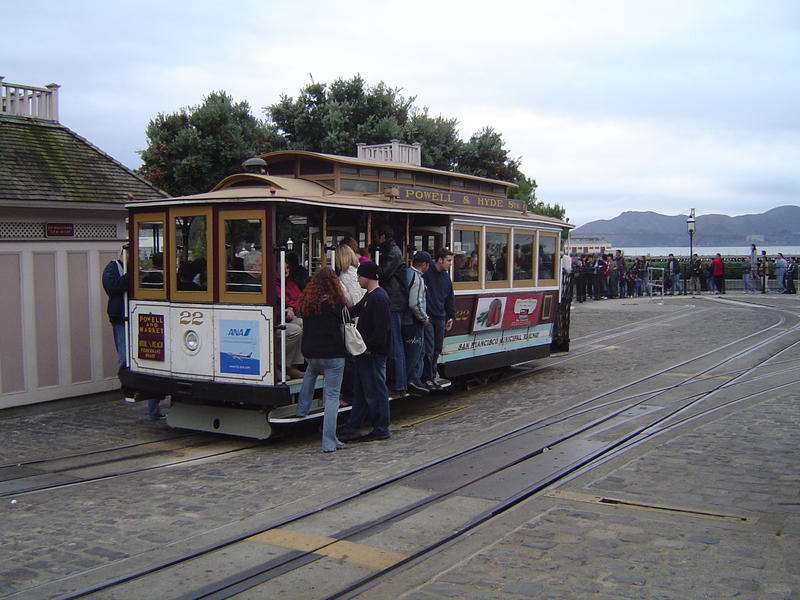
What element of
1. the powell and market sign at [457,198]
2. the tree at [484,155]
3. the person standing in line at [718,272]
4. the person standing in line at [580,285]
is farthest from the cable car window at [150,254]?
the person standing in line at [718,272]

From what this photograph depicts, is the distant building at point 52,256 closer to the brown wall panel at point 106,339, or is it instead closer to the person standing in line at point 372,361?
the brown wall panel at point 106,339

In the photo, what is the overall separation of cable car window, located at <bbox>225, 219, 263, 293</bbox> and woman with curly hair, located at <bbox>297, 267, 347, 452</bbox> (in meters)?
0.69

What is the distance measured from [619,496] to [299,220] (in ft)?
20.1

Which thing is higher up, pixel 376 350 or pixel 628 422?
pixel 376 350

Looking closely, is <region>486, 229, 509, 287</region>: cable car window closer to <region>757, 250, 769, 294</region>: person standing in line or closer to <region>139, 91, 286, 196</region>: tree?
<region>139, 91, 286, 196</region>: tree

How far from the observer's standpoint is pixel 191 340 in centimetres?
925

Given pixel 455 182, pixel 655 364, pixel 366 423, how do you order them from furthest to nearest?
pixel 655 364 → pixel 455 182 → pixel 366 423

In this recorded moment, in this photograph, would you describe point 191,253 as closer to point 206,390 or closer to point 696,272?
point 206,390

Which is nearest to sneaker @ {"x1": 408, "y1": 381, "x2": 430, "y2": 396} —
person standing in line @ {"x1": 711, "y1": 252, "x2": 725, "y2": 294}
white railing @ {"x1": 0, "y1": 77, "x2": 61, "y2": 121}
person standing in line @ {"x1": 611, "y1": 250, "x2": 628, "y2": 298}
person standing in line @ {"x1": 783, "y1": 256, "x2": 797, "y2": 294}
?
white railing @ {"x1": 0, "y1": 77, "x2": 61, "y2": 121}

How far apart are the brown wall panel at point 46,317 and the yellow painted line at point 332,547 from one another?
22.7 feet

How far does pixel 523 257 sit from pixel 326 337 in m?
5.66

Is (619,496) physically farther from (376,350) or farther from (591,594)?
(376,350)

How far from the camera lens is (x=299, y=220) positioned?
11125mm

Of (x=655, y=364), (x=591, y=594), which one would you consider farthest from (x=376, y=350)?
(x=655, y=364)
